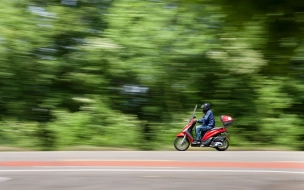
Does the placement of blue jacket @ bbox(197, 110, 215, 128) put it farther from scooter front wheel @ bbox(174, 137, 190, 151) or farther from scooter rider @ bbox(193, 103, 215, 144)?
scooter front wheel @ bbox(174, 137, 190, 151)

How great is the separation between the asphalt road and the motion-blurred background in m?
2.54

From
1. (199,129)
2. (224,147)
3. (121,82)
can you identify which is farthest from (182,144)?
(121,82)

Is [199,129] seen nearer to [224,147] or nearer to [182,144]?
[182,144]

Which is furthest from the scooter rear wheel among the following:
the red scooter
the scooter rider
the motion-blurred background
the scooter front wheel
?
the motion-blurred background

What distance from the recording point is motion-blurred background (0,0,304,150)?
12875 mm

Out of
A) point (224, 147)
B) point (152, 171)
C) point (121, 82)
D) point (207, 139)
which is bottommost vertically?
point (224, 147)

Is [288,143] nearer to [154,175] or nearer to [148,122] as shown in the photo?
[148,122]

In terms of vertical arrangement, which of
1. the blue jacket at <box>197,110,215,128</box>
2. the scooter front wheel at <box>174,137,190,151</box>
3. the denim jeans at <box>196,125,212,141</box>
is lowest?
the scooter front wheel at <box>174,137,190,151</box>

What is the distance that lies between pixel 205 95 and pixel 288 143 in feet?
8.93

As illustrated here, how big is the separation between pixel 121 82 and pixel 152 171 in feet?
20.9

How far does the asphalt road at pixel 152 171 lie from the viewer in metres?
6.82

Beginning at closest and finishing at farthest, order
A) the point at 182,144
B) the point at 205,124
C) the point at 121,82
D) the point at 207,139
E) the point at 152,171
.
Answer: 1. the point at 152,171
2. the point at 207,139
3. the point at 205,124
4. the point at 182,144
5. the point at 121,82

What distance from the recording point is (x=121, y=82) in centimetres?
1404

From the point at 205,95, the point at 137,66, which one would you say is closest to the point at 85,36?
the point at 137,66
